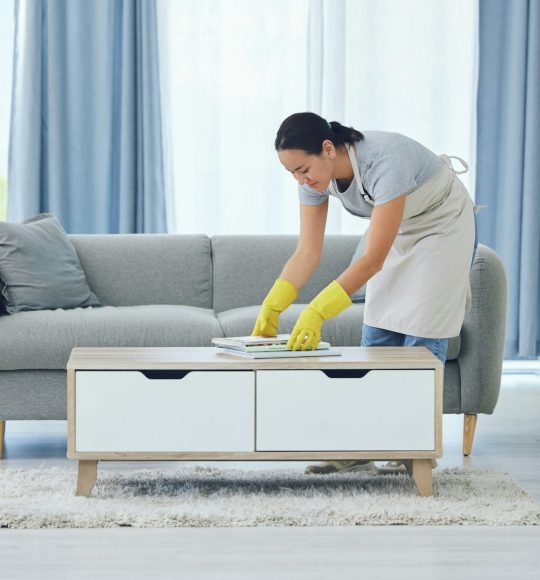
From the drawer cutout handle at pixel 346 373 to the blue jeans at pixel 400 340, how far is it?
244 mm

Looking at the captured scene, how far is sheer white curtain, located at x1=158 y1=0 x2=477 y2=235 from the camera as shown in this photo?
4523 millimetres

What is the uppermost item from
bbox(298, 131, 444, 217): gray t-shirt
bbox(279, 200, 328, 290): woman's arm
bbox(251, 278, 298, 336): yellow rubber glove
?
bbox(298, 131, 444, 217): gray t-shirt

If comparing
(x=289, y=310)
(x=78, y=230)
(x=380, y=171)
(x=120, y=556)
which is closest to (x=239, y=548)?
(x=120, y=556)

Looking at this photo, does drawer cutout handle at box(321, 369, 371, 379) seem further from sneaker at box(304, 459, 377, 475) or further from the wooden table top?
sneaker at box(304, 459, 377, 475)

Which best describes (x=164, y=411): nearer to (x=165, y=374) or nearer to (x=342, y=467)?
(x=165, y=374)

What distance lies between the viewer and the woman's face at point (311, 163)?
7.48 feet

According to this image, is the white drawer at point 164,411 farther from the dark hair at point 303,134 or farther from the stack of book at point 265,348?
the dark hair at point 303,134

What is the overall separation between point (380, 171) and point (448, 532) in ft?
2.84

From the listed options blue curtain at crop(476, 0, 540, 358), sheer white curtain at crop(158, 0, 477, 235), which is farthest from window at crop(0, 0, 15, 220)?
blue curtain at crop(476, 0, 540, 358)

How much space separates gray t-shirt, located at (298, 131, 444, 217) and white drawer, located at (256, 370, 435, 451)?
44 cm

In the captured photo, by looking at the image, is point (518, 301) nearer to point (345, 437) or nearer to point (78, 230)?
point (78, 230)

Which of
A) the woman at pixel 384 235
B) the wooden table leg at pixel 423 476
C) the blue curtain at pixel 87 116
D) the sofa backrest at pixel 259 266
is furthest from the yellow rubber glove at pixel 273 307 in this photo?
the blue curtain at pixel 87 116

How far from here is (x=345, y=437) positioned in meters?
2.27

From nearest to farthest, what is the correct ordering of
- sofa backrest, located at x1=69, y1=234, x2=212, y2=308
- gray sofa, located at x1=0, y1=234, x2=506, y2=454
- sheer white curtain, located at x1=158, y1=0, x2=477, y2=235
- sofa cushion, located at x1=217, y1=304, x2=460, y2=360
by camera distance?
1. gray sofa, located at x1=0, y1=234, x2=506, y2=454
2. sofa cushion, located at x1=217, y1=304, x2=460, y2=360
3. sofa backrest, located at x1=69, y1=234, x2=212, y2=308
4. sheer white curtain, located at x1=158, y1=0, x2=477, y2=235
